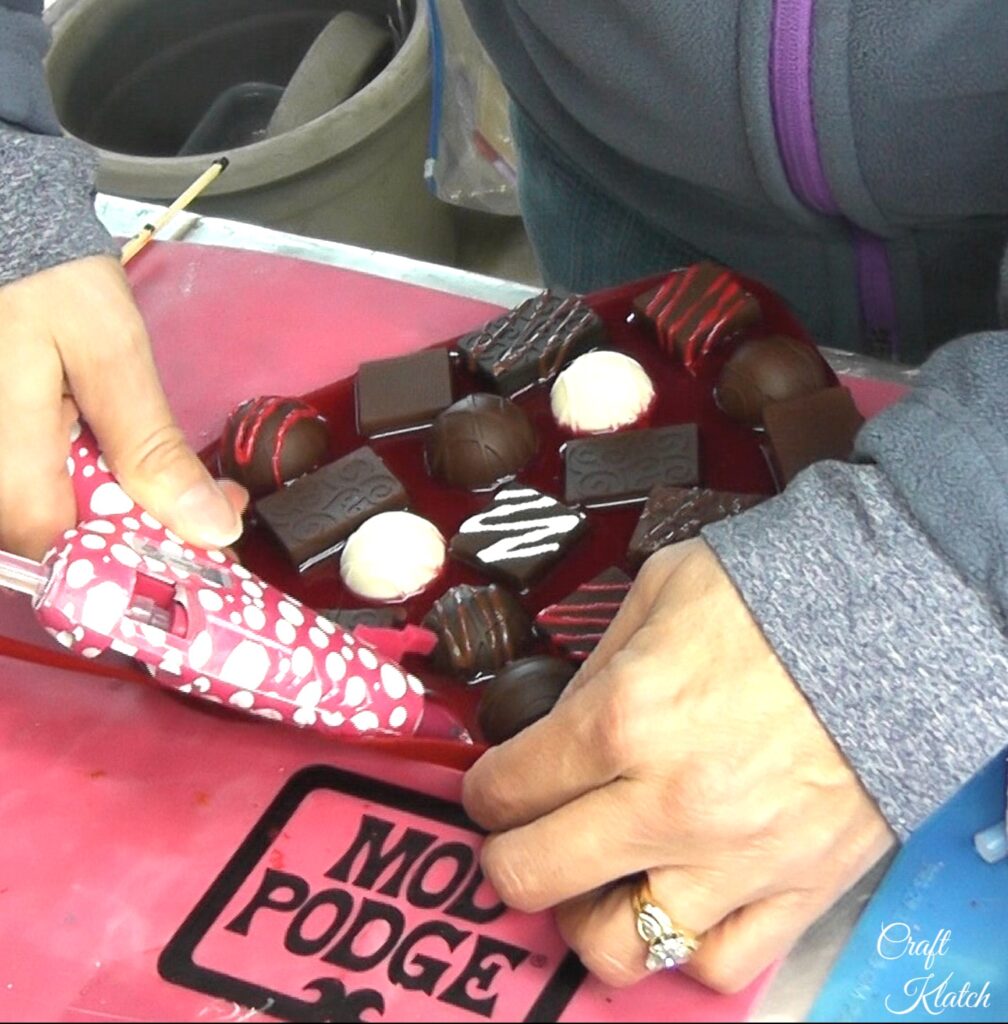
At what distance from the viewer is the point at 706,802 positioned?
0.44 meters

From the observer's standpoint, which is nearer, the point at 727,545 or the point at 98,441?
the point at 727,545

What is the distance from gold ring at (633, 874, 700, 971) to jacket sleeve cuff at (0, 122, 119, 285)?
41cm

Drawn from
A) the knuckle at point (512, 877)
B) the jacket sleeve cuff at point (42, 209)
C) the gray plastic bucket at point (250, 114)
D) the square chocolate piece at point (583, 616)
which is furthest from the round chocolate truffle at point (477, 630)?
the gray plastic bucket at point (250, 114)

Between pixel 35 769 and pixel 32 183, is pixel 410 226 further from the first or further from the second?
pixel 35 769

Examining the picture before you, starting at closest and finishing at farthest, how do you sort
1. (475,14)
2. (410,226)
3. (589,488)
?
(589,488)
(475,14)
(410,226)

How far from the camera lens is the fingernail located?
0.58m

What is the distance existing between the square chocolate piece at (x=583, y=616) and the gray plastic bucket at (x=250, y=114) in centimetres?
82

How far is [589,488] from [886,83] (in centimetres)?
25

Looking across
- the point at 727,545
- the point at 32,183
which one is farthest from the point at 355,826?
the point at 32,183

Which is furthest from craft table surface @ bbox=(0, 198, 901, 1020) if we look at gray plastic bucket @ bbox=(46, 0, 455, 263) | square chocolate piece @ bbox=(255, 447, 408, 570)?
gray plastic bucket @ bbox=(46, 0, 455, 263)

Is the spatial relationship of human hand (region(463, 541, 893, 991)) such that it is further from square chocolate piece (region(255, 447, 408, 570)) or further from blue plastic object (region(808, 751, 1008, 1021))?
square chocolate piece (region(255, 447, 408, 570))

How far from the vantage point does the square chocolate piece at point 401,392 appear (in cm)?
74

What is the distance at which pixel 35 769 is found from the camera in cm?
59

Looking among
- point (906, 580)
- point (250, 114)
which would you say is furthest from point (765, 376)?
point (250, 114)
